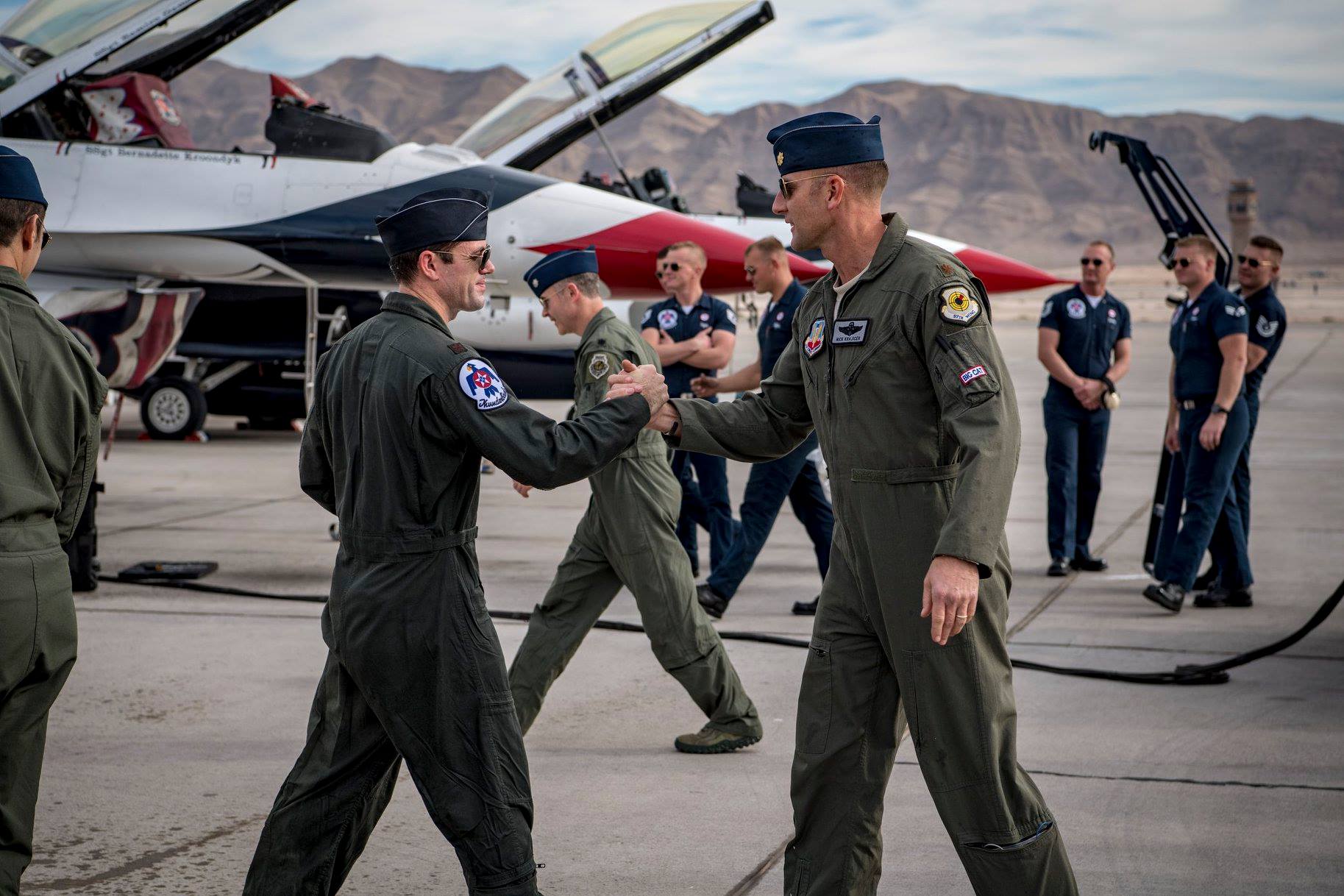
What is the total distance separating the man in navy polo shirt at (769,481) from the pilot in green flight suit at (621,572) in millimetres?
1723

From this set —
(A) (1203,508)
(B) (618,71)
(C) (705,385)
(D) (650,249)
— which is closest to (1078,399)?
(A) (1203,508)

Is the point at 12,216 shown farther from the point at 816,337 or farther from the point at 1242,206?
the point at 1242,206

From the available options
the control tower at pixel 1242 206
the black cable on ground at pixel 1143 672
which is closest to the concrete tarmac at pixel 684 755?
the black cable on ground at pixel 1143 672

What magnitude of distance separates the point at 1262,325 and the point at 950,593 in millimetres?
5118

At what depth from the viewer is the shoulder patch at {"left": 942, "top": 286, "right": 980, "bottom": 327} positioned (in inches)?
103

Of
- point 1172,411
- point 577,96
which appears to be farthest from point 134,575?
point 577,96

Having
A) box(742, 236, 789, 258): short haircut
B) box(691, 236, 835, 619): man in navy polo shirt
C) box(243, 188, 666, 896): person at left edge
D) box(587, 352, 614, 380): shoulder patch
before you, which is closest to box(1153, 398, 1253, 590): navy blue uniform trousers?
box(691, 236, 835, 619): man in navy polo shirt

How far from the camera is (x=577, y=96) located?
13781 mm

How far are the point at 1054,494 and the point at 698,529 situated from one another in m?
3.02

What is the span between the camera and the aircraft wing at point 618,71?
13.6m

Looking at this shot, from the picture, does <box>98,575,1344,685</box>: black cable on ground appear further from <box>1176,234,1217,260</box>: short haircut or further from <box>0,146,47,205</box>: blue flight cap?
<box>0,146,47,205</box>: blue flight cap

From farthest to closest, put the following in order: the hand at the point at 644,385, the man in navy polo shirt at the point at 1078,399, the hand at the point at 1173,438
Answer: the man in navy polo shirt at the point at 1078,399 < the hand at the point at 1173,438 < the hand at the point at 644,385

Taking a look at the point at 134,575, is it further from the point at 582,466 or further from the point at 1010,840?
the point at 1010,840

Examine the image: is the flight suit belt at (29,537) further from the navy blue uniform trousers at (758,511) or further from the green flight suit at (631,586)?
the navy blue uniform trousers at (758,511)
